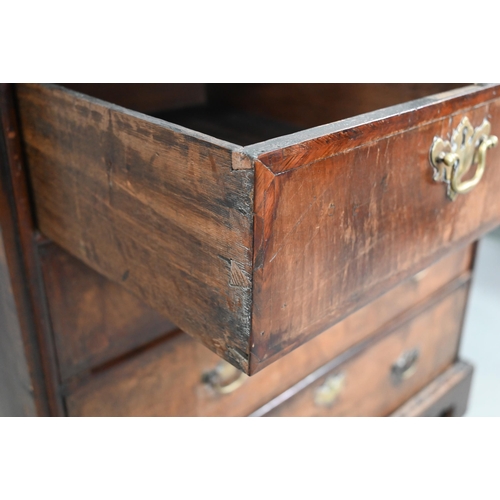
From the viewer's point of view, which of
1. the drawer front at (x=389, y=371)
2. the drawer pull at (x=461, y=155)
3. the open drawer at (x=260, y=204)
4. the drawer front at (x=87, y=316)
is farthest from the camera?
the drawer front at (x=389, y=371)

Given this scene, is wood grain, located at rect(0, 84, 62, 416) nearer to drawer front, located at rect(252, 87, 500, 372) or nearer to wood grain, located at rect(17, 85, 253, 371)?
wood grain, located at rect(17, 85, 253, 371)

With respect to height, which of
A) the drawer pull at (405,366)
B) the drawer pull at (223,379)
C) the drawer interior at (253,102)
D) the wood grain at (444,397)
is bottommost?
the wood grain at (444,397)

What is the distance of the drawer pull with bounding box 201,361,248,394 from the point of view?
87cm

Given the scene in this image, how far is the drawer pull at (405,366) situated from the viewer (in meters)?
1.12

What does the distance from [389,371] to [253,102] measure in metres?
0.51

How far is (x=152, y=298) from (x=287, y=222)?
0.17 metres

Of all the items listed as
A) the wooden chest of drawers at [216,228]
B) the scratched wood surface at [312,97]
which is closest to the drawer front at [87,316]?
the wooden chest of drawers at [216,228]

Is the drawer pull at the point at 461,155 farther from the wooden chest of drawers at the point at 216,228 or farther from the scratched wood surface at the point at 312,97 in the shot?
the scratched wood surface at the point at 312,97

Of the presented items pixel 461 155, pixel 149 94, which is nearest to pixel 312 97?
pixel 149 94

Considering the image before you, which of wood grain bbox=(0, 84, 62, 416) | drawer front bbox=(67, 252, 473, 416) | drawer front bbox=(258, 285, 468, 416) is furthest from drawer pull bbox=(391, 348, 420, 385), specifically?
wood grain bbox=(0, 84, 62, 416)

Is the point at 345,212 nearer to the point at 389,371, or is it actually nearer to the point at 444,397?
the point at 389,371

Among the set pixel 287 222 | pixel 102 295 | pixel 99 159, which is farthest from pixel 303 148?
pixel 102 295

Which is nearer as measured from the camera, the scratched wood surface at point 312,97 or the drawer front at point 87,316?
the drawer front at point 87,316

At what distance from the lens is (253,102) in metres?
0.96
